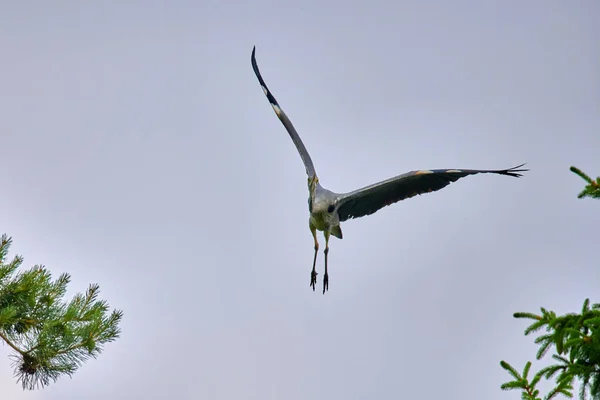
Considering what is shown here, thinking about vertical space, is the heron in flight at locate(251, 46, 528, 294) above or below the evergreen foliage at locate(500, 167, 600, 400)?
above

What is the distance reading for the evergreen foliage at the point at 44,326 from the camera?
6.14 metres

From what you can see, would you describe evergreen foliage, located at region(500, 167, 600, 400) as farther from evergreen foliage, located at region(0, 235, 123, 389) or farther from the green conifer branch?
evergreen foliage, located at region(0, 235, 123, 389)

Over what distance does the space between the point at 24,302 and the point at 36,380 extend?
684 mm

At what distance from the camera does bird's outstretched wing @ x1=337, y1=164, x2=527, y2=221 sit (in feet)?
35.3

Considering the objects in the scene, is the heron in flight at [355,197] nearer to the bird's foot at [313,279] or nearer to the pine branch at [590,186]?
the bird's foot at [313,279]

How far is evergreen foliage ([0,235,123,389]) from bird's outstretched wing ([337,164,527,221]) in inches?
217

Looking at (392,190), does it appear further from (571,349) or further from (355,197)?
(571,349)

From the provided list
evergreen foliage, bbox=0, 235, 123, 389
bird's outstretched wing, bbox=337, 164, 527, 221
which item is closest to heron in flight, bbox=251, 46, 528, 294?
bird's outstretched wing, bbox=337, 164, 527, 221

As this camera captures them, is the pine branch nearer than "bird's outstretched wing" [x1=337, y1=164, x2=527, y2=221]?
Yes

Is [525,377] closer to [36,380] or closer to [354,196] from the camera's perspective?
[36,380]

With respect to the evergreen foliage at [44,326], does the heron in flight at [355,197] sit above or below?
above

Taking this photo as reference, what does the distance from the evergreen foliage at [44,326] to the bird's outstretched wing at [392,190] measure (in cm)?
551

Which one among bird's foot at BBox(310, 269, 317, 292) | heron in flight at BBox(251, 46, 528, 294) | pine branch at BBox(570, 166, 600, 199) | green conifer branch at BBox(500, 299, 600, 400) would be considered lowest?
green conifer branch at BBox(500, 299, 600, 400)

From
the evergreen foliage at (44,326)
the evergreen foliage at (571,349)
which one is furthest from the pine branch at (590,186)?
the evergreen foliage at (44,326)
